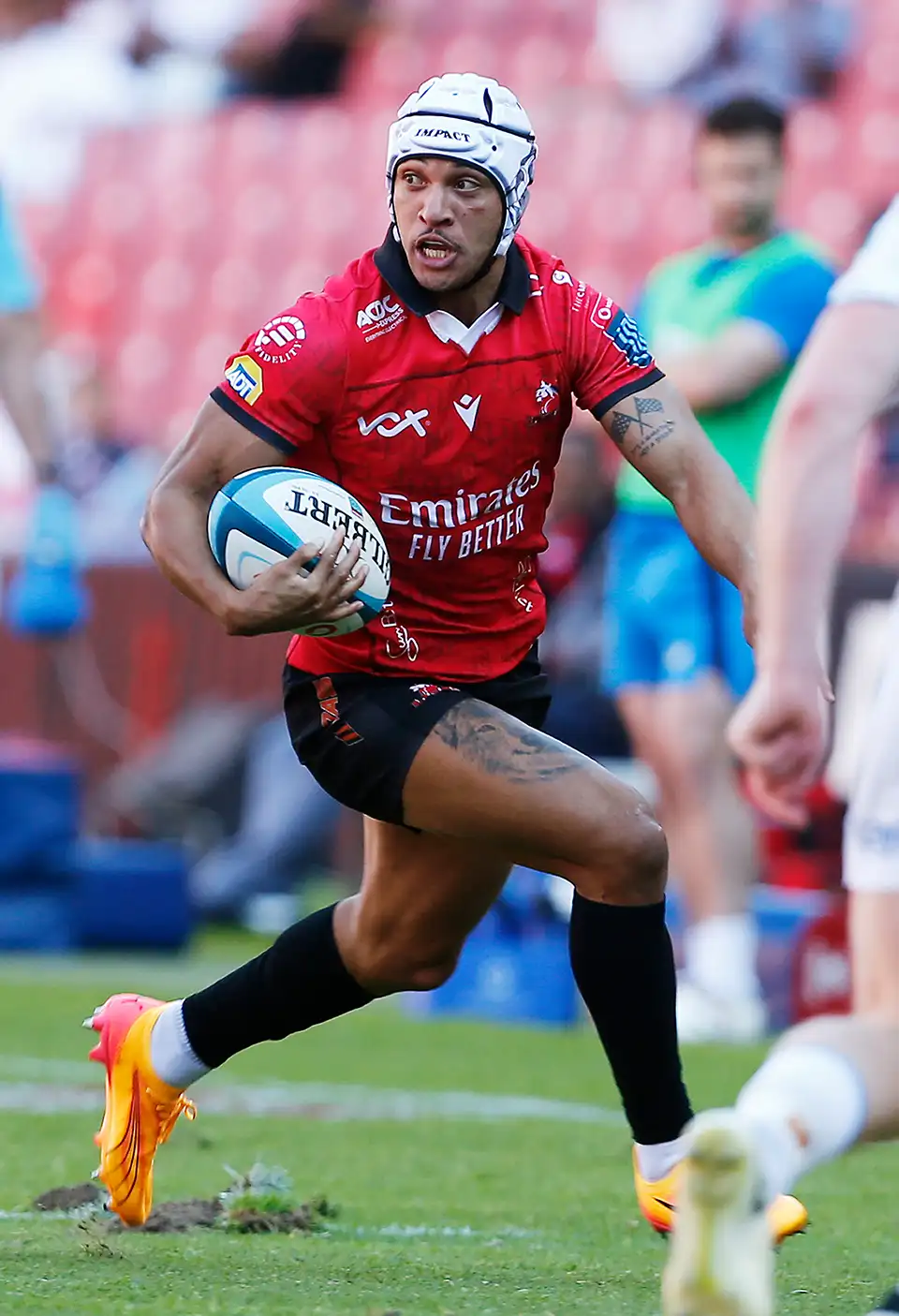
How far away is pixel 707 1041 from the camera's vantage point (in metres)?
7.36

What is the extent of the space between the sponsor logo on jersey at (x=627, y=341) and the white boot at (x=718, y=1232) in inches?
80.0

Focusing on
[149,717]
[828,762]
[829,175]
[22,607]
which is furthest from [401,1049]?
[829,175]

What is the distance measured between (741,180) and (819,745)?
526 cm

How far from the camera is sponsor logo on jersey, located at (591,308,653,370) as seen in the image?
13.9 ft

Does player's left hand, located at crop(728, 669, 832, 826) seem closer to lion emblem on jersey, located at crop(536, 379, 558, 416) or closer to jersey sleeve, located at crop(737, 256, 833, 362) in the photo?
lion emblem on jersey, located at crop(536, 379, 558, 416)

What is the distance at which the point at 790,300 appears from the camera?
24.9ft

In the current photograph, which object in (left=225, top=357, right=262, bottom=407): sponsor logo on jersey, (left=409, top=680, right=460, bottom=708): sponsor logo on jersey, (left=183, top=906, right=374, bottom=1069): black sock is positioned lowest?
(left=183, top=906, right=374, bottom=1069): black sock

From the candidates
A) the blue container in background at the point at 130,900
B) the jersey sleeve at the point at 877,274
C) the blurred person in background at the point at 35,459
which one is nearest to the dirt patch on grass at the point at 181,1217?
the jersey sleeve at the point at 877,274

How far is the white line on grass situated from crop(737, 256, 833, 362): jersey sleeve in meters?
2.80

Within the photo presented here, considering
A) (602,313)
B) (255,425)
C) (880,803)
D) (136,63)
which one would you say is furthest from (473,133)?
(136,63)

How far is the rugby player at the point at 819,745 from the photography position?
2660mm

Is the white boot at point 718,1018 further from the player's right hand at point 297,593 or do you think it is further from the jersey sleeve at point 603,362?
the player's right hand at point 297,593

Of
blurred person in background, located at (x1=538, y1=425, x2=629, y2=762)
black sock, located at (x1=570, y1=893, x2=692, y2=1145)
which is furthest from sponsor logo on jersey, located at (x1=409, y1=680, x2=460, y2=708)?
blurred person in background, located at (x1=538, y1=425, x2=629, y2=762)

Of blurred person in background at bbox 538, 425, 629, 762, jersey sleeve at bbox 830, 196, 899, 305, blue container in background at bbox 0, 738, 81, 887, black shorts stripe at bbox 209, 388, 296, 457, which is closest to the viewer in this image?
jersey sleeve at bbox 830, 196, 899, 305
